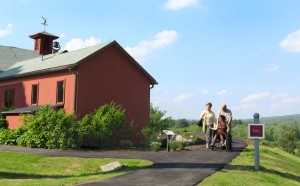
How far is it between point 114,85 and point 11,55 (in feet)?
53.7

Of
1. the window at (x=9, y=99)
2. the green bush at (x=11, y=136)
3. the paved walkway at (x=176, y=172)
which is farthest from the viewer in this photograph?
the window at (x=9, y=99)

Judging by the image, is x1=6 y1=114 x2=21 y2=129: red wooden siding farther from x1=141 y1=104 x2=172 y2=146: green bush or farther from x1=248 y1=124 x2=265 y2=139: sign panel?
x1=248 y1=124 x2=265 y2=139: sign panel

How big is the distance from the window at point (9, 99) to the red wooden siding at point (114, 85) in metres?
8.95

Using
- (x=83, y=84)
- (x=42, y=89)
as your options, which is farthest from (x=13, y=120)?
(x=83, y=84)

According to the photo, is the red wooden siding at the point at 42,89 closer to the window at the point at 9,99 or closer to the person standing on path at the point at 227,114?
the window at the point at 9,99

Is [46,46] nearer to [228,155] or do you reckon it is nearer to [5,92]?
[5,92]

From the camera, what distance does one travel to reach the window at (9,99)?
2786cm

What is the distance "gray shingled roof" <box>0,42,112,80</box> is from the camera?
901 inches

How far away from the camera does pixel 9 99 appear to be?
2817cm

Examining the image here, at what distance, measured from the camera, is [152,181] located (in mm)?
8570

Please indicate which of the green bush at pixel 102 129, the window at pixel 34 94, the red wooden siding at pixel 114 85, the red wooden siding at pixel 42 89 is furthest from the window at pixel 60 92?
the green bush at pixel 102 129

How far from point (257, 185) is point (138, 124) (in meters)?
16.2

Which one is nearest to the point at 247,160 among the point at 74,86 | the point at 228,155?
the point at 228,155

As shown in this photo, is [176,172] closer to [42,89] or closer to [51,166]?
[51,166]
